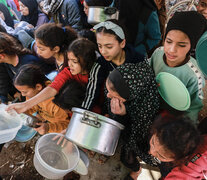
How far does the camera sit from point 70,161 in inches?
53.7

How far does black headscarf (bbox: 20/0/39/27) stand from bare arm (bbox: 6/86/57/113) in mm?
2356

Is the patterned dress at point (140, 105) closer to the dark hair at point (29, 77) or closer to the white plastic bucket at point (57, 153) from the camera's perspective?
the white plastic bucket at point (57, 153)

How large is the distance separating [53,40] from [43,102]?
0.72 m

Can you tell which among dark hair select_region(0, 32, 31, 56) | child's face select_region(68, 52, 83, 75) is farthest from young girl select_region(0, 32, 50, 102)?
child's face select_region(68, 52, 83, 75)

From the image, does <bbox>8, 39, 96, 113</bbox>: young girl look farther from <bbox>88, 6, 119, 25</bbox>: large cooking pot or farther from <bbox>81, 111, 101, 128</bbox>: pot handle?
<bbox>81, 111, 101, 128</bbox>: pot handle

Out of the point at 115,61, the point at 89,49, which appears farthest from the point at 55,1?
the point at 115,61

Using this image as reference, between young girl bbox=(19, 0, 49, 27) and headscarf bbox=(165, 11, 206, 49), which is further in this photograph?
young girl bbox=(19, 0, 49, 27)

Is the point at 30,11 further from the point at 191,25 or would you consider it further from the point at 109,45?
the point at 191,25

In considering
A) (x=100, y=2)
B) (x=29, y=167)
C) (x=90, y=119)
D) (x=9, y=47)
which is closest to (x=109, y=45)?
(x=90, y=119)

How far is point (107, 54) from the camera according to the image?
132 cm

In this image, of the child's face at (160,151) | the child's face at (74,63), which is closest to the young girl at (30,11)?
the child's face at (74,63)

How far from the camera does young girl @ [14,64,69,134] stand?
1442 millimetres

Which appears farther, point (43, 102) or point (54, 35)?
point (54, 35)

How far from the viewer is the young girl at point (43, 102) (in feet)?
4.73
